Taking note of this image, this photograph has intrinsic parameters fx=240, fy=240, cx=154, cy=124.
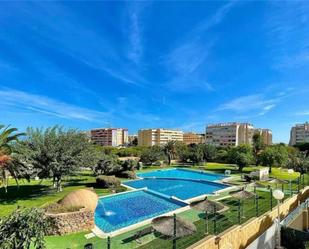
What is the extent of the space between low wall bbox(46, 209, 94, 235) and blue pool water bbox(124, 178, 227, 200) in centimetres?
1120

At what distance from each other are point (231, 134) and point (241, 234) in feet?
361

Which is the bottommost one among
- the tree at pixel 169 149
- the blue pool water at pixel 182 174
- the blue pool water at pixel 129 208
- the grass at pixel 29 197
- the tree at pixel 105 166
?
the blue pool water at pixel 129 208

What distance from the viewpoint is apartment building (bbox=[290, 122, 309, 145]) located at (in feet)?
424

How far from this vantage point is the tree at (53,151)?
17828mm

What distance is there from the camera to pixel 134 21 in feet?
52.7

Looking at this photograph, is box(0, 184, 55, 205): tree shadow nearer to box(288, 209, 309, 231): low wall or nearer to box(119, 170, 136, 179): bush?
box(119, 170, 136, 179): bush

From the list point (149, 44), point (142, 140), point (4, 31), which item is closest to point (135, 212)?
point (4, 31)

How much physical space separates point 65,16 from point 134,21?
171 inches

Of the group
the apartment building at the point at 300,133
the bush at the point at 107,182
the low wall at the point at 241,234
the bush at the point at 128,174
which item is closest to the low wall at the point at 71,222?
the low wall at the point at 241,234

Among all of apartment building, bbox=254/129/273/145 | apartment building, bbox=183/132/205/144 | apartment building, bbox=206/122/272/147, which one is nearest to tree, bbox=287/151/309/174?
apartment building, bbox=206/122/272/147

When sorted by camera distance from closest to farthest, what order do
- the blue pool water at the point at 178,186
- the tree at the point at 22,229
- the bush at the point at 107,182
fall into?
the tree at the point at 22,229, the bush at the point at 107,182, the blue pool water at the point at 178,186

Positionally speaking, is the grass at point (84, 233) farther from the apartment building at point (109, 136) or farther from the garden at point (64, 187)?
the apartment building at point (109, 136)

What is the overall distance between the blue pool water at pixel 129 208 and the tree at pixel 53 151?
3.75 metres

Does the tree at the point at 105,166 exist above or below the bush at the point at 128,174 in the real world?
above
